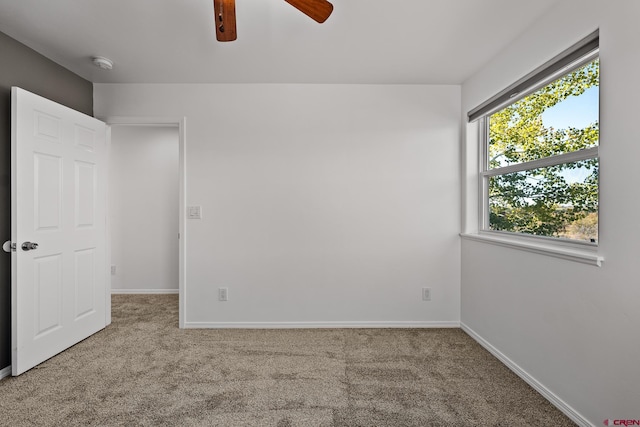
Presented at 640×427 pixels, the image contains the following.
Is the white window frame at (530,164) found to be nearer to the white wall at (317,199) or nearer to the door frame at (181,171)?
the white wall at (317,199)

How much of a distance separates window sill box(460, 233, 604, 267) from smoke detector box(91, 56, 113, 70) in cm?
336

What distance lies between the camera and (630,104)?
157 cm

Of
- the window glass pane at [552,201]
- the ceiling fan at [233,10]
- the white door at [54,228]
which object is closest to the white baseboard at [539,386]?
the window glass pane at [552,201]

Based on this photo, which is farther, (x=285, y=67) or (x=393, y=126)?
(x=393, y=126)

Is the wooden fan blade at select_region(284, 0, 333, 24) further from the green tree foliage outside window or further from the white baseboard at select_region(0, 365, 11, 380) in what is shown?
the white baseboard at select_region(0, 365, 11, 380)

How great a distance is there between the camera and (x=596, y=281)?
1.74 m

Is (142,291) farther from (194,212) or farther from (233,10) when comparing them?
(233,10)

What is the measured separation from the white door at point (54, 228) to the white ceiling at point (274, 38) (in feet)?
1.71

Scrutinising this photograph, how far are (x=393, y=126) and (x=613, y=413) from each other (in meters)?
2.55

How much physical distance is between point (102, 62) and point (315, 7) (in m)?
2.11

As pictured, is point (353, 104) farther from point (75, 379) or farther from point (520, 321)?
point (75, 379)

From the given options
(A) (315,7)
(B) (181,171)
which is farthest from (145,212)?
(A) (315,7)

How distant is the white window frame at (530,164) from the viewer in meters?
1.87

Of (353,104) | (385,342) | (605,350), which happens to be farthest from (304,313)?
(605,350)
